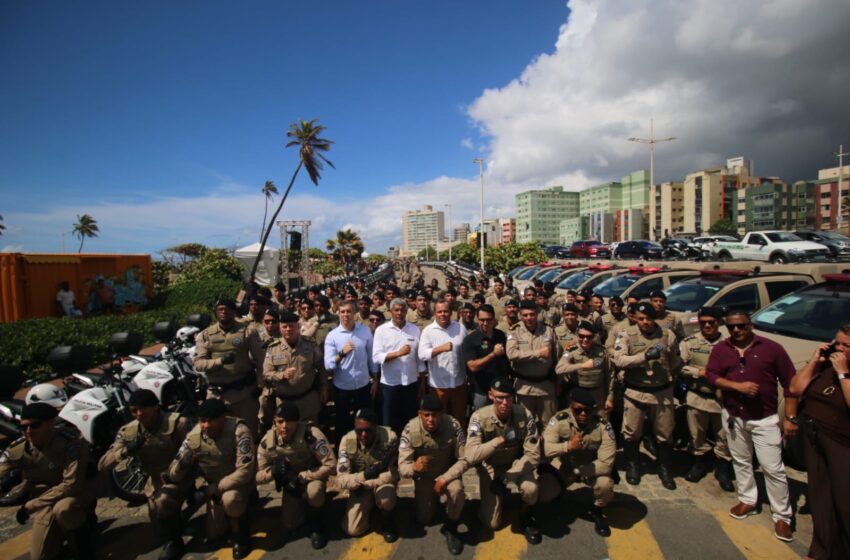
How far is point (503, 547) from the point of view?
344 centimetres

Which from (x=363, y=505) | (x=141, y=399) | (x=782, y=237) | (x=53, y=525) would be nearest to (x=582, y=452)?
(x=363, y=505)

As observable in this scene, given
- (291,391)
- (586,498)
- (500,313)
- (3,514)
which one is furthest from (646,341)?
(3,514)

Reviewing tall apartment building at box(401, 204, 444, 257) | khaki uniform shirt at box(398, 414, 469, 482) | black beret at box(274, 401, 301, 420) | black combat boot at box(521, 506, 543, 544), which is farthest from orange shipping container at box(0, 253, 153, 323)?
tall apartment building at box(401, 204, 444, 257)

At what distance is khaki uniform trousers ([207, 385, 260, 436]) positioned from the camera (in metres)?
4.76

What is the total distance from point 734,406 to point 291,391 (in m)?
4.31

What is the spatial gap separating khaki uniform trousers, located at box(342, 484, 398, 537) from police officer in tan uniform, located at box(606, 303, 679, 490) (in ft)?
8.22

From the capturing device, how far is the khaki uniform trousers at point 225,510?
353 centimetres

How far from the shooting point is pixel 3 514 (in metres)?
4.15

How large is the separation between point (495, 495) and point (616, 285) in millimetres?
7102

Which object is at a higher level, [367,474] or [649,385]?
[649,385]

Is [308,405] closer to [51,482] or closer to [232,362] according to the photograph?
[232,362]

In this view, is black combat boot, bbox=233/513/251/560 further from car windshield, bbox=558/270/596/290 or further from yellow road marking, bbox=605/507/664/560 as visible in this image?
car windshield, bbox=558/270/596/290

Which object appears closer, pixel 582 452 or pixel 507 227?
pixel 582 452

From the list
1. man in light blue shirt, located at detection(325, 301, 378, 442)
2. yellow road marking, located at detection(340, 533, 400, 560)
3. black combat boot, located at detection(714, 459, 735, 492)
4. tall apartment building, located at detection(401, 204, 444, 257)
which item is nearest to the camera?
yellow road marking, located at detection(340, 533, 400, 560)
